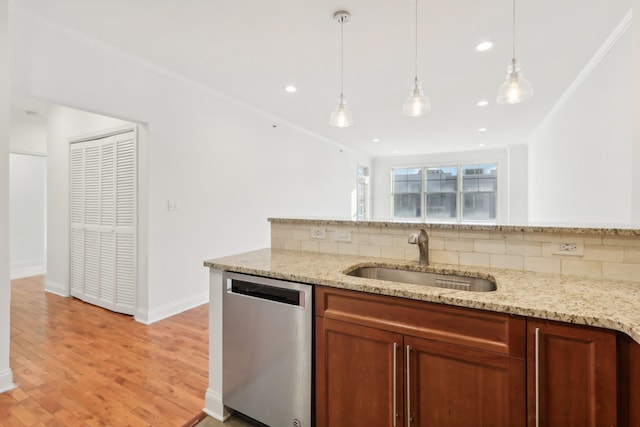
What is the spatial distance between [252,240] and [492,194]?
6.37 meters

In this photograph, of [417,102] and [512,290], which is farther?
[417,102]

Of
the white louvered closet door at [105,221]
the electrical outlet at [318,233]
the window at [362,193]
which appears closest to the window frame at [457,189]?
the window at [362,193]

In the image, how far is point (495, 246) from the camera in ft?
5.43

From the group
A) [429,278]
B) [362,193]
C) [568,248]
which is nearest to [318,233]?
[429,278]

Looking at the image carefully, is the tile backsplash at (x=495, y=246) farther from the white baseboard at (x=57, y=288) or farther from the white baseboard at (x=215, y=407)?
the white baseboard at (x=57, y=288)

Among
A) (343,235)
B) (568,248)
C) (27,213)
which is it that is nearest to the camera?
(568,248)

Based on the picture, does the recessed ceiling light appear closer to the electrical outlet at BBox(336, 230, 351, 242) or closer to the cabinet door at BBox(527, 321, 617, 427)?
the electrical outlet at BBox(336, 230, 351, 242)

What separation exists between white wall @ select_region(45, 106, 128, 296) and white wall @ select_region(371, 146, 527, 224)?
646cm

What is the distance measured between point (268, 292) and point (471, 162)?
307 inches

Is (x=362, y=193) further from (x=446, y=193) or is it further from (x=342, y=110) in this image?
(x=342, y=110)

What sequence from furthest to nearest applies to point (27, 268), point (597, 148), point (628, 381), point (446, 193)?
point (446, 193), point (27, 268), point (597, 148), point (628, 381)

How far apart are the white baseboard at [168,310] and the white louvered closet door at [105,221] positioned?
213 mm

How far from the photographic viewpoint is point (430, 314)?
4.08ft

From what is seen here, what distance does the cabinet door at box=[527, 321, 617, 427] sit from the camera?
99 centimetres
